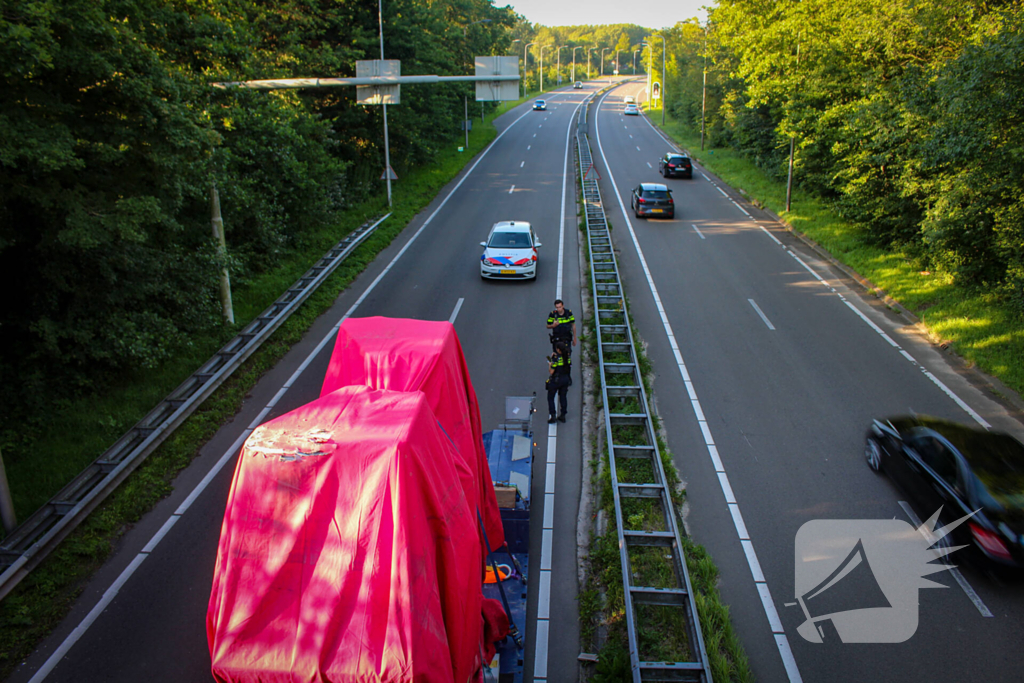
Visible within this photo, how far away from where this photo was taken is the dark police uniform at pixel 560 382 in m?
11.5

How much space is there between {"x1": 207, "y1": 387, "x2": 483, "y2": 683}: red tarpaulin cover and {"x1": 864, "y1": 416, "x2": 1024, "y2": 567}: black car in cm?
669

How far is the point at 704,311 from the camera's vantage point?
17359 mm

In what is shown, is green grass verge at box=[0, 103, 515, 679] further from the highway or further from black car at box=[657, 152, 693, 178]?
black car at box=[657, 152, 693, 178]

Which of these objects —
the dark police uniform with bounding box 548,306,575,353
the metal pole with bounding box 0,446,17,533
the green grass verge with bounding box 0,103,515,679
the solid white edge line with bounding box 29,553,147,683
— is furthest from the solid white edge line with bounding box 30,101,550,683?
the dark police uniform with bounding box 548,306,575,353

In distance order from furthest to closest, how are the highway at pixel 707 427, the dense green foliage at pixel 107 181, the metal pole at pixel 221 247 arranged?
the metal pole at pixel 221 247 → the dense green foliage at pixel 107 181 → the highway at pixel 707 427

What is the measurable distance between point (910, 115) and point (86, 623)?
21618 millimetres

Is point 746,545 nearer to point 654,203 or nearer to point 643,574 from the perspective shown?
point 643,574

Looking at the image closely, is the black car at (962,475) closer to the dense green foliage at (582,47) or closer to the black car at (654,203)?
the black car at (654,203)

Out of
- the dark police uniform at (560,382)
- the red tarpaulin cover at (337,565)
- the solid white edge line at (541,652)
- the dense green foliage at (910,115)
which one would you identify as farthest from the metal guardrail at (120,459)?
the dense green foliage at (910,115)

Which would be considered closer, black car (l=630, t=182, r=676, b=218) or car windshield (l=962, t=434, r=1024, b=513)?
car windshield (l=962, t=434, r=1024, b=513)

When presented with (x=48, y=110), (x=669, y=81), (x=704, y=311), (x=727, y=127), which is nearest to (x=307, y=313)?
(x=48, y=110)

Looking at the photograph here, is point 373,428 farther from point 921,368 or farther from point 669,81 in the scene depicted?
point 669,81

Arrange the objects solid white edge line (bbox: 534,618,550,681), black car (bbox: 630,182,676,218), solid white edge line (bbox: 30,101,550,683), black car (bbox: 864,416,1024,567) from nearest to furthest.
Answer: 1. solid white edge line (bbox: 534,618,550,681)
2. solid white edge line (bbox: 30,101,550,683)
3. black car (bbox: 864,416,1024,567)
4. black car (bbox: 630,182,676,218)

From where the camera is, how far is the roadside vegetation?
13.5 metres
